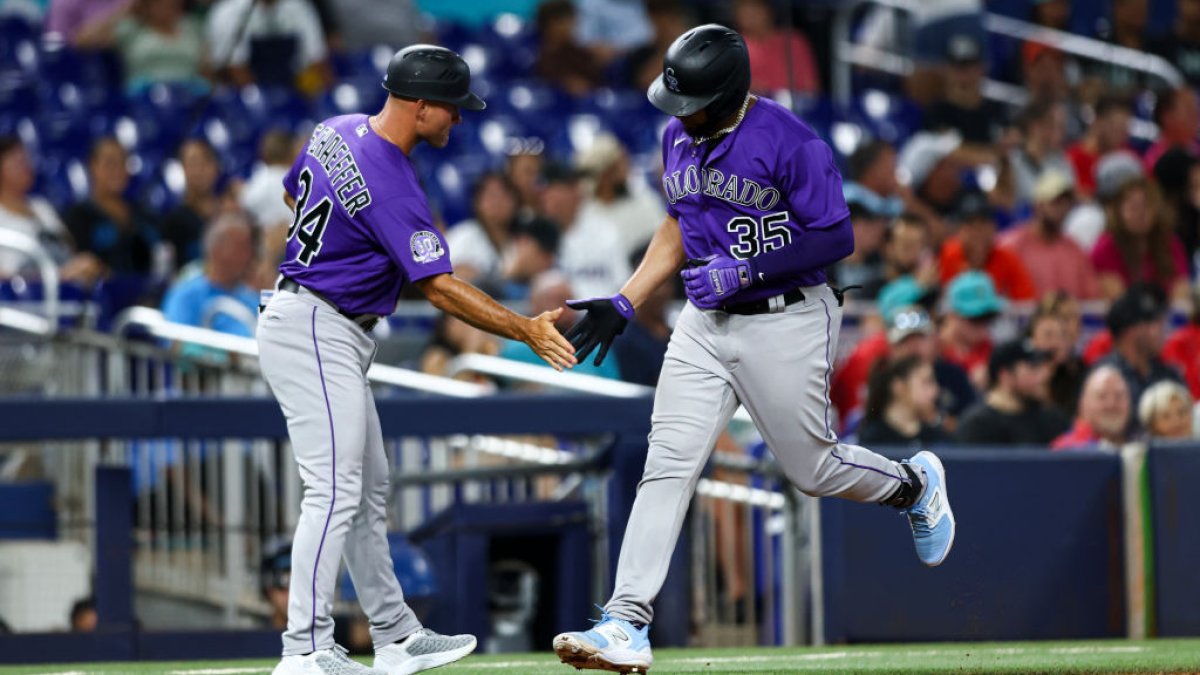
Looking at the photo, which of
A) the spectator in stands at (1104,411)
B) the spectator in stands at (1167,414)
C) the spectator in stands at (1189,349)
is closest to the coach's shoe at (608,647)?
the spectator in stands at (1104,411)

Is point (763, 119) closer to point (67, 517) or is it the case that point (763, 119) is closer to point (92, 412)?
point (92, 412)

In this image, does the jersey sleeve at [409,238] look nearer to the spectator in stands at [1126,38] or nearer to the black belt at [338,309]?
the black belt at [338,309]

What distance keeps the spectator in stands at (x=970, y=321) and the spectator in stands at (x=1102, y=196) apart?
215 centimetres

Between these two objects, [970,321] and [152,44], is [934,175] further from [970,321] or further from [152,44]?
[152,44]

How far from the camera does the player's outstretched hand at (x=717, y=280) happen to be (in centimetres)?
543

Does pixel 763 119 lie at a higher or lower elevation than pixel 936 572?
higher

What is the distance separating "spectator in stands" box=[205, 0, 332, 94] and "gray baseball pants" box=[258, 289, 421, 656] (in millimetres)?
8266

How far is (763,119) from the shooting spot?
5531mm

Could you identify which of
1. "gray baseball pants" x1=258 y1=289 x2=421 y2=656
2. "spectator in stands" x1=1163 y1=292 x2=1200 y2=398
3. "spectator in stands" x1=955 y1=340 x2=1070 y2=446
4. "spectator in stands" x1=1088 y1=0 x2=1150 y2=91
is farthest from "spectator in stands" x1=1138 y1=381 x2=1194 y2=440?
"spectator in stands" x1=1088 y1=0 x2=1150 y2=91


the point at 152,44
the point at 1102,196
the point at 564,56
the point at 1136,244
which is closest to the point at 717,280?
the point at 1136,244

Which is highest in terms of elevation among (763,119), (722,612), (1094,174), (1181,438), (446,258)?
(1094,174)

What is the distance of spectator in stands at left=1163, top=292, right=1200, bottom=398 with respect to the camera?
10.7 metres

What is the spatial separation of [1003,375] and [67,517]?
4.44 meters

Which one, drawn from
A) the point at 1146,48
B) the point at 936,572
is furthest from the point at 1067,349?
the point at 1146,48
